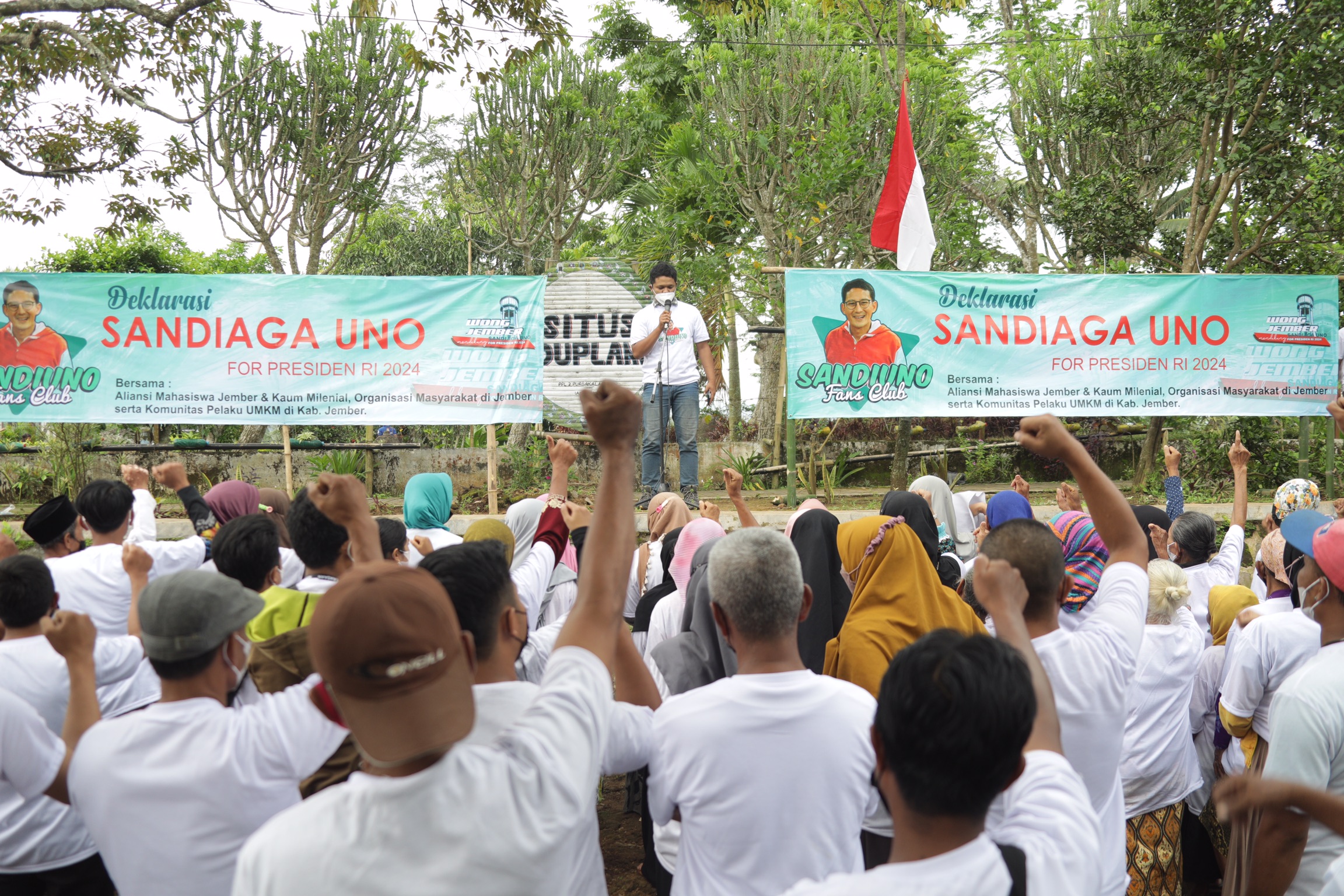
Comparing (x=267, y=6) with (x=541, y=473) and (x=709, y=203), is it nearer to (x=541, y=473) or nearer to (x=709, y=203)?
(x=541, y=473)

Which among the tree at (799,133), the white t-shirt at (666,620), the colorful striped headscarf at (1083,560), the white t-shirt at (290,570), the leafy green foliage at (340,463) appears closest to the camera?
the colorful striped headscarf at (1083,560)

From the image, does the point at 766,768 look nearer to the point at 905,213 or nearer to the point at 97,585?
the point at 97,585

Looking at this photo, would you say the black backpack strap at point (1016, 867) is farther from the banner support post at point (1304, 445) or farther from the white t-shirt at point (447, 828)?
the banner support post at point (1304, 445)

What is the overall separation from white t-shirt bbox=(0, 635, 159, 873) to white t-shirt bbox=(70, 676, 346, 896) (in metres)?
0.45

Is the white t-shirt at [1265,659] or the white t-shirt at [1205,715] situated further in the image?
the white t-shirt at [1205,715]

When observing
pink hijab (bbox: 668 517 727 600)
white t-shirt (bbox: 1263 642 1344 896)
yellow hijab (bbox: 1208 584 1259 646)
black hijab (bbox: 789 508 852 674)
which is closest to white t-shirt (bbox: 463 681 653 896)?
black hijab (bbox: 789 508 852 674)

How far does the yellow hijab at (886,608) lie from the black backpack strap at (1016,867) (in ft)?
3.48

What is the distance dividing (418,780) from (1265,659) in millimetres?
2666

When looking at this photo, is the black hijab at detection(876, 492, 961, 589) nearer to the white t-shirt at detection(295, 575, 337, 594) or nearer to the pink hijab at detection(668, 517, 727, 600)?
the pink hijab at detection(668, 517, 727, 600)

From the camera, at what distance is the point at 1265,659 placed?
2.88 m

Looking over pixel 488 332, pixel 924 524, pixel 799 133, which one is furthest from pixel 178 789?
pixel 799 133

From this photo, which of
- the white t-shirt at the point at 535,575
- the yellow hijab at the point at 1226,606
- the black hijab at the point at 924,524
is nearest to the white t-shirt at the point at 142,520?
the white t-shirt at the point at 535,575

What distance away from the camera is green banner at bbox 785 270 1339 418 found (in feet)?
24.7

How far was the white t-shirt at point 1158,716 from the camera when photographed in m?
3.05
